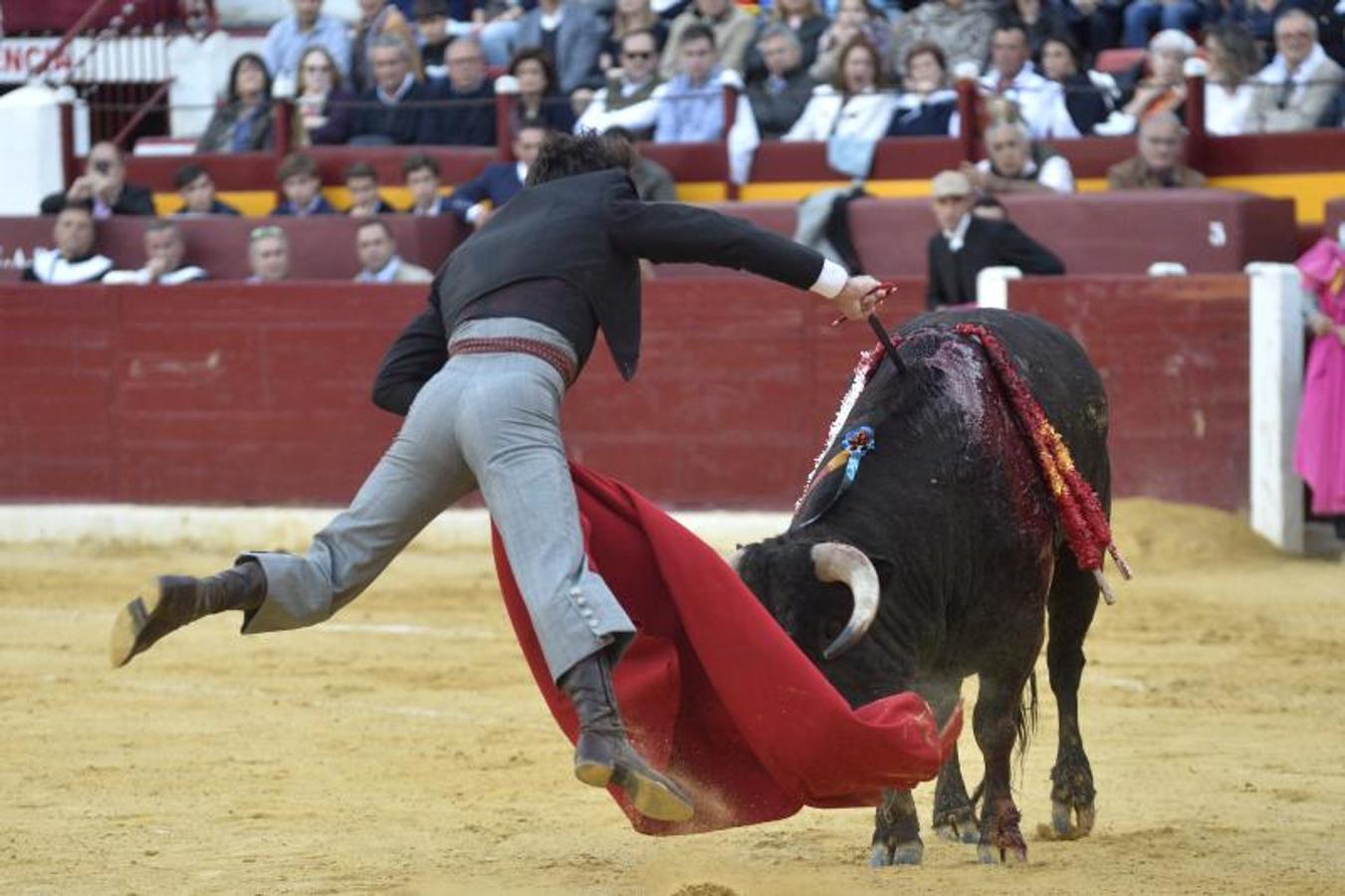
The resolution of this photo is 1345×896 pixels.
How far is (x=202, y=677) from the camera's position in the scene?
842 cm

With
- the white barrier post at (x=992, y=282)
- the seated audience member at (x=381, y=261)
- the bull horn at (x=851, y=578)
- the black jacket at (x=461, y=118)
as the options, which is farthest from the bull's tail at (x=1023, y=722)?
the black jacket at (x=461, y=118)

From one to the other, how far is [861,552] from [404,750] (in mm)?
2537

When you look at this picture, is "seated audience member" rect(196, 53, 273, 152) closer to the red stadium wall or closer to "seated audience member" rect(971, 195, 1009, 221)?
the red stadium wall

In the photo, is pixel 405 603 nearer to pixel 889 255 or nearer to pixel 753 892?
pixel 889 255

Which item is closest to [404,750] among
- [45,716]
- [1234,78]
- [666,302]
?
[45,716]

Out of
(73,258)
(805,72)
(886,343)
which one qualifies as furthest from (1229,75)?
(886,343)

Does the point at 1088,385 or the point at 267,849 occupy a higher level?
the point at 1088,385

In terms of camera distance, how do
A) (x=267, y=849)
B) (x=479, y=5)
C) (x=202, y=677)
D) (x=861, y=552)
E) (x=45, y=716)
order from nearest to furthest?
(x=861, y=552) → (x=267, y=849) → (x=45, y=716) → (x=202, y=677) → (x=479, y=5)

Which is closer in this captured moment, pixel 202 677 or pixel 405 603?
pixel 202 677

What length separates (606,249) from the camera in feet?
15.7

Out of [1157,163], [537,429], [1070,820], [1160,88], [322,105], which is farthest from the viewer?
[322,105]

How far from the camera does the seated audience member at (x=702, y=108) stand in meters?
12.4

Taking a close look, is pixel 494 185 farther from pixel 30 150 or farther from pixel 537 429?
pixel 537 429

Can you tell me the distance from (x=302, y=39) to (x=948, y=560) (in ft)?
32.2
